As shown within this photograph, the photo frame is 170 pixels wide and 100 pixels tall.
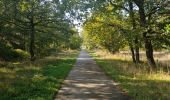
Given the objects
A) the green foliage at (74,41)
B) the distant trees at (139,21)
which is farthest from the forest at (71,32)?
the green foliage at (74,41)

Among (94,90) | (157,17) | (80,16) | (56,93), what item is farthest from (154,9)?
(56,93)

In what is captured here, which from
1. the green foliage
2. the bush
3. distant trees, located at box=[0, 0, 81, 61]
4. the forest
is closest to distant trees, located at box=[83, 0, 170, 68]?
the forest

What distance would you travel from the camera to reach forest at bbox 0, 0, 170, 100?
13676 mm

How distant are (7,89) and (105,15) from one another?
13118mm

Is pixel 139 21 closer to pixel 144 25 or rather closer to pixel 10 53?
pixel 144 25

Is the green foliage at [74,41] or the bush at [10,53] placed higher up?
the green foliage at [74,41]

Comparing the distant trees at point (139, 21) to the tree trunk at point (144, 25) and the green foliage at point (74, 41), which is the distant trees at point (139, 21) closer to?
the tree trunk at point (144, 25)

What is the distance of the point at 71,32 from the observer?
30.2m

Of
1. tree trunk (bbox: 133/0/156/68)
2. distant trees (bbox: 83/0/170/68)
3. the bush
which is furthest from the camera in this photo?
the bush

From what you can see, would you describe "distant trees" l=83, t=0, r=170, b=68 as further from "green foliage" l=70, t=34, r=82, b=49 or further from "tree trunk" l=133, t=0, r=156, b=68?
"green foliage" l=70, t=34, r=82, b=49

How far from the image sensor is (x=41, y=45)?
110ft

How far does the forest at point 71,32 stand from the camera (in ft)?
44.9

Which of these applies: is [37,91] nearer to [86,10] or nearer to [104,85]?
[104,85]

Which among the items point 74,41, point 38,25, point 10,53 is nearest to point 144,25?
point 38,25
